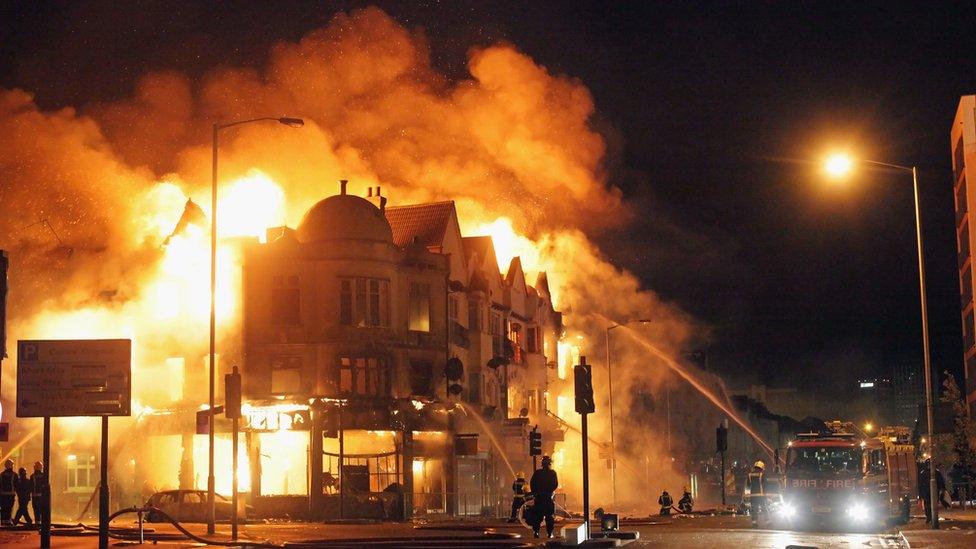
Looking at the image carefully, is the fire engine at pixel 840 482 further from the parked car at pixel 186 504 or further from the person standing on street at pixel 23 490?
the person standing on street at pixel 23 490

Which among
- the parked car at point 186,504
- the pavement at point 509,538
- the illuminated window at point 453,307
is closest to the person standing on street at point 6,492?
the pavement at point 509,538

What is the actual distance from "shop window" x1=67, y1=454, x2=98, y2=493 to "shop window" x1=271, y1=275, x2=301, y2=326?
12547 millimetres

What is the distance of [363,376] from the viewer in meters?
50.8

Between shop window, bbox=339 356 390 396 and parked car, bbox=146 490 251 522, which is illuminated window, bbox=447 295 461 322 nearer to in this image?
shop window, bbox=339 356 390 396

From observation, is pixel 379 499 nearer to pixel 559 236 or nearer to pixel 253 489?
pixel 253 489

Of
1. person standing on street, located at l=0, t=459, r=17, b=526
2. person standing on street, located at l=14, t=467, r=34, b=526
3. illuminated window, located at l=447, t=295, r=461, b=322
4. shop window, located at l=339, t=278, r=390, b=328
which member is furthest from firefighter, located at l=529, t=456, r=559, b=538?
illuminated window, located at l=447, t=295, r=461, b=322

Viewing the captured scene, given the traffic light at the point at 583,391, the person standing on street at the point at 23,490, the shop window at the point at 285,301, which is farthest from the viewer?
the shop window at the point at 285,301

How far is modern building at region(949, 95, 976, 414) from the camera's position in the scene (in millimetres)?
71188

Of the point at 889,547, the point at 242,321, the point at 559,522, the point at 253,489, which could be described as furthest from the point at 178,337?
the point at 889,547

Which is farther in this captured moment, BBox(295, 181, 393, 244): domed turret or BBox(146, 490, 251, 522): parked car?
BBox(295, 181, 393, 244): domed turret

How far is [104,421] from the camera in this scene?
2366 centimetres

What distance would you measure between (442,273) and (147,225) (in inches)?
548

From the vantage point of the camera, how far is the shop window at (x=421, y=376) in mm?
52844

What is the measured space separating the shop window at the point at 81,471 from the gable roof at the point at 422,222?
56.8ft
